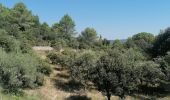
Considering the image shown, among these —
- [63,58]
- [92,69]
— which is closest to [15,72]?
[92,69]

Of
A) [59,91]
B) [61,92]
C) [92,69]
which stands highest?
[92,69]

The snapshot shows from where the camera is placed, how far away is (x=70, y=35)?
280ft

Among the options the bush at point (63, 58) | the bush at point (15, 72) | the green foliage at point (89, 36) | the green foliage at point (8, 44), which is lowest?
the bush at point (15, 72)

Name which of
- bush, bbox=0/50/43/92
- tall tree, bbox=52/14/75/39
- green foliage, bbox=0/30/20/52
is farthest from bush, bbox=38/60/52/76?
tall tree, bbox=52/14/75/39

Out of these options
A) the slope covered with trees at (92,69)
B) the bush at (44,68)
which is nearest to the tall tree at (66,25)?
the slope covered with trees at (92,69)

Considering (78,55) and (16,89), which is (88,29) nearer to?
(78,55)

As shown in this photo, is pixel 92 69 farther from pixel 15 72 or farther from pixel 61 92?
pixel 15 72

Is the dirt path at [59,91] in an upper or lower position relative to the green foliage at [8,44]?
lower

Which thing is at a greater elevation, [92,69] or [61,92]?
[92,69]

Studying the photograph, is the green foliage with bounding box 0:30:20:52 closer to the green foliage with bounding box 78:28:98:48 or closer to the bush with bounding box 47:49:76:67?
the bush with bounding box 47:49:76:67

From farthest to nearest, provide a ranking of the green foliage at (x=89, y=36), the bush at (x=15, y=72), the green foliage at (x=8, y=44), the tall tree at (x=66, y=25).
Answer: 1. the tall tree at (x=66, y=25)
2. the green foliage at (x=89, y=36)
3. the green foliage at (x=8, y=44)
4. the bush at (x=15, y=72)

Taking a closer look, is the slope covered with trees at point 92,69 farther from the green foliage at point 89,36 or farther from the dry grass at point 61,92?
the green foliage at point 89,36

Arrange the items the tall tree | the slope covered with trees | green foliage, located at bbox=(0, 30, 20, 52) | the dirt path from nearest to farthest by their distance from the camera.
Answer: the slope covered with trees → the dirt path → green foliage, located at bbox=(0, 30, 20, 52) → the tall tree

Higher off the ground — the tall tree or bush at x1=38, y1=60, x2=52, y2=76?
the tall tree
